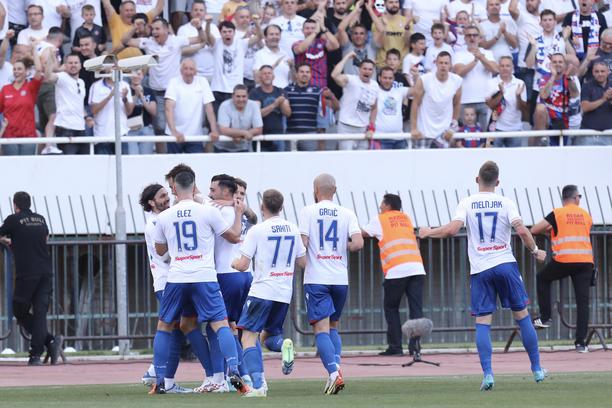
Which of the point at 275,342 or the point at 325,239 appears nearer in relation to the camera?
the point at 325,239

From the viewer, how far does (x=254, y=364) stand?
12477mm

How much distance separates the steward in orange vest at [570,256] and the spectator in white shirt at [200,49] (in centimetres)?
602

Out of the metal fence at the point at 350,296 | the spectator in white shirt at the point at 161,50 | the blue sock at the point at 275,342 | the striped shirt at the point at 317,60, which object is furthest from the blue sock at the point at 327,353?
the striped shirt at the point at 317,60

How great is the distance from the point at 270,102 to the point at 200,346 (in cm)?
863

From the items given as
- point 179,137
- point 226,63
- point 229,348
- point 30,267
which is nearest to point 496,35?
point 226,63

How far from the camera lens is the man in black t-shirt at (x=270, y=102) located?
21.1 meters

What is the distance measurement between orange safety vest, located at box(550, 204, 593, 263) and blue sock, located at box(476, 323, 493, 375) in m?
5.65

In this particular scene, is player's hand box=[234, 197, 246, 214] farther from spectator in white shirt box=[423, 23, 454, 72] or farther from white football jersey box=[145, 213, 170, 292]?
spectator in white shirt box=[423, 23, 454, 72]

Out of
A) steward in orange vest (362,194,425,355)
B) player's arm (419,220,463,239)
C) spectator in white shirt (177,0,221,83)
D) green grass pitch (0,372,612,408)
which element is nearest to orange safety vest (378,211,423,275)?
steward in orange vest (362,194,425,355)

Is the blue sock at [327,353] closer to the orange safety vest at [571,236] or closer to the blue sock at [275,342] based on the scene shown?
the blue sock at [275,342]

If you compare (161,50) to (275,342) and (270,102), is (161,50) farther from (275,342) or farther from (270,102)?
(275,342)

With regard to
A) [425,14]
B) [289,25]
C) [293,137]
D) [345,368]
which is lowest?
[345,368]

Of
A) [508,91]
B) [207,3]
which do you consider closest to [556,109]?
[508,91]

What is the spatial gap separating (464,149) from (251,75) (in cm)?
341
